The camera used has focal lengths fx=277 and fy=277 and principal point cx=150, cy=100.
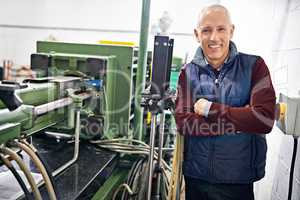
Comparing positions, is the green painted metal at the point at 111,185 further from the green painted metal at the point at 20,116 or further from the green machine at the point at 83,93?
the green painted metal at the point at 20,116

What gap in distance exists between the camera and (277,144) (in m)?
1.57

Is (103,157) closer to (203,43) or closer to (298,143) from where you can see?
(203,43)

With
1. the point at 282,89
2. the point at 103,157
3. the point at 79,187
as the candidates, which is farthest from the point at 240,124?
the point at 103,157

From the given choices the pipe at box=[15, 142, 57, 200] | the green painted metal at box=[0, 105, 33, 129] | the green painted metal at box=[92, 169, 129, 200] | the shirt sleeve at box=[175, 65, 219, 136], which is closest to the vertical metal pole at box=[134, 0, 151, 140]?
the green painted metal at box=[92, 169, 129, 200]

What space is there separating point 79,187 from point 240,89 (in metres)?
0.89

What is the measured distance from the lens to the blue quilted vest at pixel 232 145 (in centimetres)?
122

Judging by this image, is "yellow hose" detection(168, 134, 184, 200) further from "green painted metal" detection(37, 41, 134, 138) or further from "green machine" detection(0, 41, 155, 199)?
"green painted metal" detection(37, 41, 134, 138)

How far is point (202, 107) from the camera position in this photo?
119 cm

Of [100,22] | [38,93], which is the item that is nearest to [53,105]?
[38,93]

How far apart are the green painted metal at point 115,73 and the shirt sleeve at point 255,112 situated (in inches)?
37.7

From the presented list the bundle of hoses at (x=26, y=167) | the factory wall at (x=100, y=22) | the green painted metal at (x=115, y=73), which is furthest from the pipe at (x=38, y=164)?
the factory wall at (x=100, y=22)

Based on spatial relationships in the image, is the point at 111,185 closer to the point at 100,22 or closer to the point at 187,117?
the point at 187,117

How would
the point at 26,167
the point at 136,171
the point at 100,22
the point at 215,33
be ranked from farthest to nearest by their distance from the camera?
the point at 100,22 → the point at 136,171 → the point at 215,33 → the point at 26,167

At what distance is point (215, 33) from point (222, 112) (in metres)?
0.36
